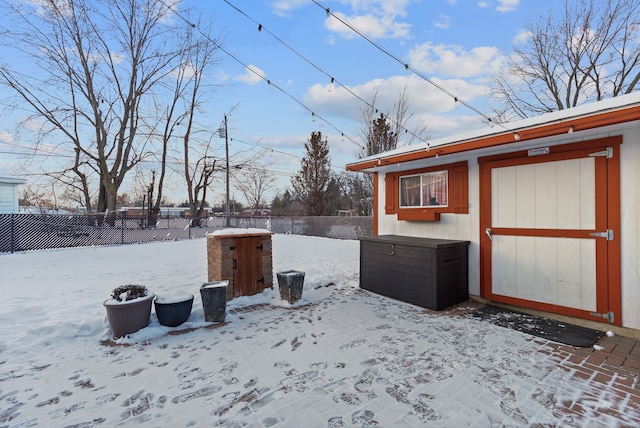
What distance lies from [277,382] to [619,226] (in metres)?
3.72

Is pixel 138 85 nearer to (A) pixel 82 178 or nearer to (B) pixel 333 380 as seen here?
(A) pixel 82 178

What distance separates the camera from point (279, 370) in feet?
7.84

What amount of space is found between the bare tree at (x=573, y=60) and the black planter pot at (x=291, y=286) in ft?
48.7

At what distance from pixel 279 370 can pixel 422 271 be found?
2400 millimetres

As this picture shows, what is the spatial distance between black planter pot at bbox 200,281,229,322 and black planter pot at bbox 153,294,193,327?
0.70 ft

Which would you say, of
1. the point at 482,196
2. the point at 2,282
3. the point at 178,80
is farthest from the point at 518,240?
the point at 178,80

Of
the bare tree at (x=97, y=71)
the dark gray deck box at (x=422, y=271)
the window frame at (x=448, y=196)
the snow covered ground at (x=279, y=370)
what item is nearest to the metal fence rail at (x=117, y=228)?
the bare tree at (x=97, y=71)

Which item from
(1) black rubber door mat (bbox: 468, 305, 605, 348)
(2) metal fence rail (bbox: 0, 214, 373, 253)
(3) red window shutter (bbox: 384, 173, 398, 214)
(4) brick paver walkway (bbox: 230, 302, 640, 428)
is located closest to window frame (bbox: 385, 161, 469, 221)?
(3) red window shutter (bbox: 384, 173, 398, 214)

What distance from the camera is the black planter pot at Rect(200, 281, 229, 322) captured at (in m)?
3.41

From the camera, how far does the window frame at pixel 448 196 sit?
4293mm

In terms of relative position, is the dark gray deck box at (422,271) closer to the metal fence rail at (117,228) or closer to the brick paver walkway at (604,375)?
the brick paver walkway at (604,375)

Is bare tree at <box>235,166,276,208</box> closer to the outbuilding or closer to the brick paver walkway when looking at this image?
the outbuilding

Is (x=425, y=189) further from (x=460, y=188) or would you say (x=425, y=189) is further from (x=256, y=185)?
(x=256, y=185)

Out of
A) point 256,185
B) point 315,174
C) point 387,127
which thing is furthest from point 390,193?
point 256,185
